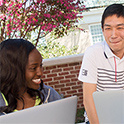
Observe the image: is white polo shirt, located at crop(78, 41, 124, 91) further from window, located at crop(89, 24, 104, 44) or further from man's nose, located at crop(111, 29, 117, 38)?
window, located at crop(89, 24, 104, 44)

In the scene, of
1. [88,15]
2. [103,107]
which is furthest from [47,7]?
[88,15]

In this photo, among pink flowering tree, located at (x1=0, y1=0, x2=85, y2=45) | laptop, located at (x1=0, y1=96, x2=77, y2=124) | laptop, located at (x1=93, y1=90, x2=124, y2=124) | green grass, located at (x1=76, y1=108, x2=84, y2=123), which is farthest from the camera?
pink flowering tree, located at (x1=0, y1=0, x2=85, y2=45)

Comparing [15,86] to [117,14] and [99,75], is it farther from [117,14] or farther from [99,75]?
[117,14]

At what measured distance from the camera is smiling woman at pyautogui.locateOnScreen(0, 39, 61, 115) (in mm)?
1300

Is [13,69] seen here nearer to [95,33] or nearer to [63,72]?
[63,72]

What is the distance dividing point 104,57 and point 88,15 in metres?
11.3

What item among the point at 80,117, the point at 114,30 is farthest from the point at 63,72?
the point at 114,30

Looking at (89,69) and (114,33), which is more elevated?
(114,33)

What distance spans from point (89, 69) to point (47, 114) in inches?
32.9

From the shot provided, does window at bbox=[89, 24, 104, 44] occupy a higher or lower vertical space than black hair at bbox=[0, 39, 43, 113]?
higher

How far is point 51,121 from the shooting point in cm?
81

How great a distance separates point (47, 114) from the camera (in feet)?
2.62

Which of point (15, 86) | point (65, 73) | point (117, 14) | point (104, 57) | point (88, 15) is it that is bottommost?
point (65, 73)

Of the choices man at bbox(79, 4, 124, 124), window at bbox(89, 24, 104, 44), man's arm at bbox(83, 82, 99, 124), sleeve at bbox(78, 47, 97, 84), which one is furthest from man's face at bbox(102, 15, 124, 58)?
window at bbox(89, 24, 104, 44)
